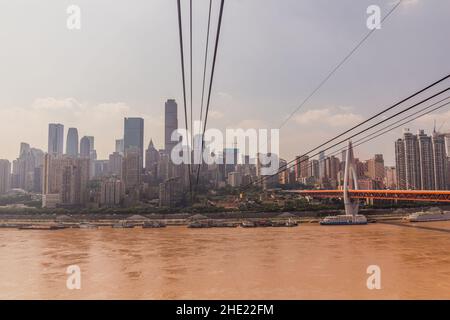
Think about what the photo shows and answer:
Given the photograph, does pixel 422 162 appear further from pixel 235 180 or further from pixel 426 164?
pixel 235 180

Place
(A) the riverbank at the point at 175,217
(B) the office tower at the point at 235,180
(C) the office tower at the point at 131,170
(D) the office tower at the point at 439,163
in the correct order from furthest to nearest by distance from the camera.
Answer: (B) the office tower at the point at 235,180, (C) the office tower at the point at 131,170, (D) the office tower at the point at 439,163, (A) the riverbank at the point at 175,217

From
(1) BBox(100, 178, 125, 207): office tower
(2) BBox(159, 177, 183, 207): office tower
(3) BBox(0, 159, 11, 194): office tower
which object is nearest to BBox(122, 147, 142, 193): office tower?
(1) BBox(100, 178, 125, 207): office tower

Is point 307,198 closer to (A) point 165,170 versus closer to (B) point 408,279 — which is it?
(A) point 165,170

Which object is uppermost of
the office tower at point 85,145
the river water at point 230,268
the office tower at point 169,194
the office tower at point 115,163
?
the office tower at point 85,145

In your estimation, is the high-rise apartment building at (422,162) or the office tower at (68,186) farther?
the high-rise apartment building at (422,162)

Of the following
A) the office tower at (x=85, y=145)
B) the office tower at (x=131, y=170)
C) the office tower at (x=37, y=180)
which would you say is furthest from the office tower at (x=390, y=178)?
the office tower at (x=85, y=145)

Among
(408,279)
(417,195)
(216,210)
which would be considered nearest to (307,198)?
(216,210)

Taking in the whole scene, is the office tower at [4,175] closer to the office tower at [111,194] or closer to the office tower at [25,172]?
the office tower at [25,172]
